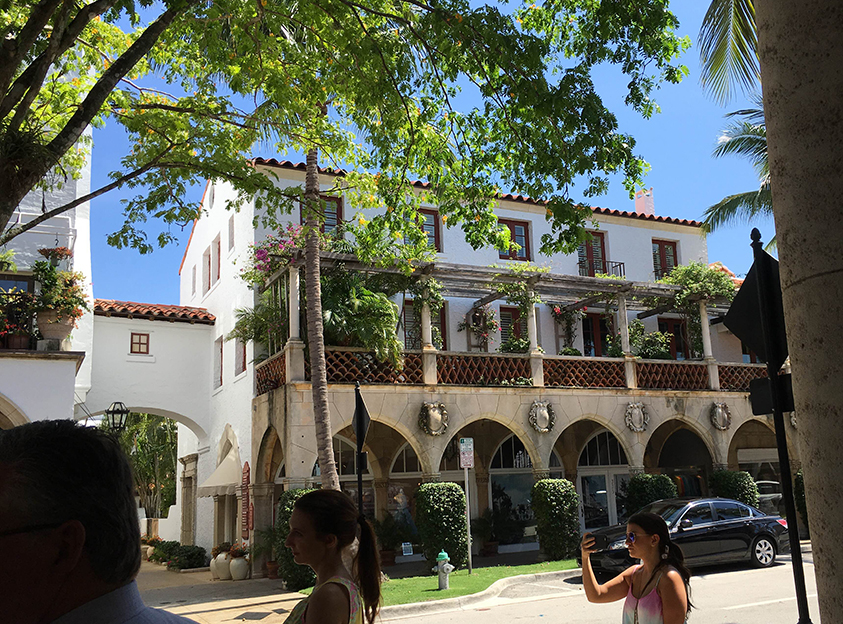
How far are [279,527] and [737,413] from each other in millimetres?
14094

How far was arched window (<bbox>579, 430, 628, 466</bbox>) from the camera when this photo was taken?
82.3 feet

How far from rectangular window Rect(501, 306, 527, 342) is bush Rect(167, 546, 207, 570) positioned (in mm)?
11089

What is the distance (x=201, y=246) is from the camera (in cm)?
2808

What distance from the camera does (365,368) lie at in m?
18.8

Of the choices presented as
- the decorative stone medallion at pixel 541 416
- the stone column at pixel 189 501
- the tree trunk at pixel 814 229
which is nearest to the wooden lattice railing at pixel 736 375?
the decorative stone medallion at pixel 541 416

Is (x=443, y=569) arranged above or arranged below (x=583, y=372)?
below

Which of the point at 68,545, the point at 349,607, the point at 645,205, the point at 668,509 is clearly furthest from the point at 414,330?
the point at 68,545

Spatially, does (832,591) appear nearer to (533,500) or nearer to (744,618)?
(744,618)

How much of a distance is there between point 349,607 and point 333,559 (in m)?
0.24

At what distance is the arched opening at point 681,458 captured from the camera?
997 inches

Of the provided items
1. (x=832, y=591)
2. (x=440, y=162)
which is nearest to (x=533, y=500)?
(x=440, y=162)

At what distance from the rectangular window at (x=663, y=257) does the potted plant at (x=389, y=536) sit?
40.5 feet

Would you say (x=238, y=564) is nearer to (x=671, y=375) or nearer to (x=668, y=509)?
(x=668, y=509)

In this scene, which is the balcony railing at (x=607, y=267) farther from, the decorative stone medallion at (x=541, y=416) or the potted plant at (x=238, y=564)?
the potted plant at (x=238, y=564)
